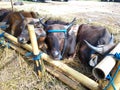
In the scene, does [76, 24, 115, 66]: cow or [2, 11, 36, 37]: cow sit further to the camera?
[2, 11, 36, 37]: cow

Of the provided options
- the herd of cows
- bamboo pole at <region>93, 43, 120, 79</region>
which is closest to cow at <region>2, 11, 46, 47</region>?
the herd of cows

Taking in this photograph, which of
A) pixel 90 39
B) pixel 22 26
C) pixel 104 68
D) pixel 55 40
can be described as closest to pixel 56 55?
pixel 55 40

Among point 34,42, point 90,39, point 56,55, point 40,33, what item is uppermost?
point 34,42

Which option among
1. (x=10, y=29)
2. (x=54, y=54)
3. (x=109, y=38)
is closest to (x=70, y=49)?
(x=54, y=54)

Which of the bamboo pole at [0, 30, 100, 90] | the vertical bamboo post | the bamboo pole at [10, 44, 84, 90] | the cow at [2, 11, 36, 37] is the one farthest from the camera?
the cow at [2, 11, 36, 37]

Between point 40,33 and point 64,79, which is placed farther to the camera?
point 40,33

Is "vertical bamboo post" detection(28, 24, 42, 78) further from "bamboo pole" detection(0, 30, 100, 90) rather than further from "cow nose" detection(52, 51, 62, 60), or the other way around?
"cow nose" detection(52, 51, 62, 60)

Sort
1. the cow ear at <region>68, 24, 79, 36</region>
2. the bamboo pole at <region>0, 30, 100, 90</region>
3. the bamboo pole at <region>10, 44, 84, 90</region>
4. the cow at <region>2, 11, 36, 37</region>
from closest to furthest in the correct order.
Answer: the bamboo pole at <region>0, 30, 100, 90</region> < the bamboo pole at <region>10, 44, 84, 90</region> < the cow ear at <region>68, 24, 79, 36</region> < the cow at <region>2, 11, 36, 37</region>

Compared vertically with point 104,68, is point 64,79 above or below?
below

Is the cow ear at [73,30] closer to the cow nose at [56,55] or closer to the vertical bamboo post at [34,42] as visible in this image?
the cow nose at [56,55]

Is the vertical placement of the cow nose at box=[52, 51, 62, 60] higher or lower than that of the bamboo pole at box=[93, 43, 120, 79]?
lower

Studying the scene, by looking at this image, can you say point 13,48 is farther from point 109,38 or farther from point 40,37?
point 109,38

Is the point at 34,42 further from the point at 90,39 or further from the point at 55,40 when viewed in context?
the point at 90,39

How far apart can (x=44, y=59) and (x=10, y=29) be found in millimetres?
2491
